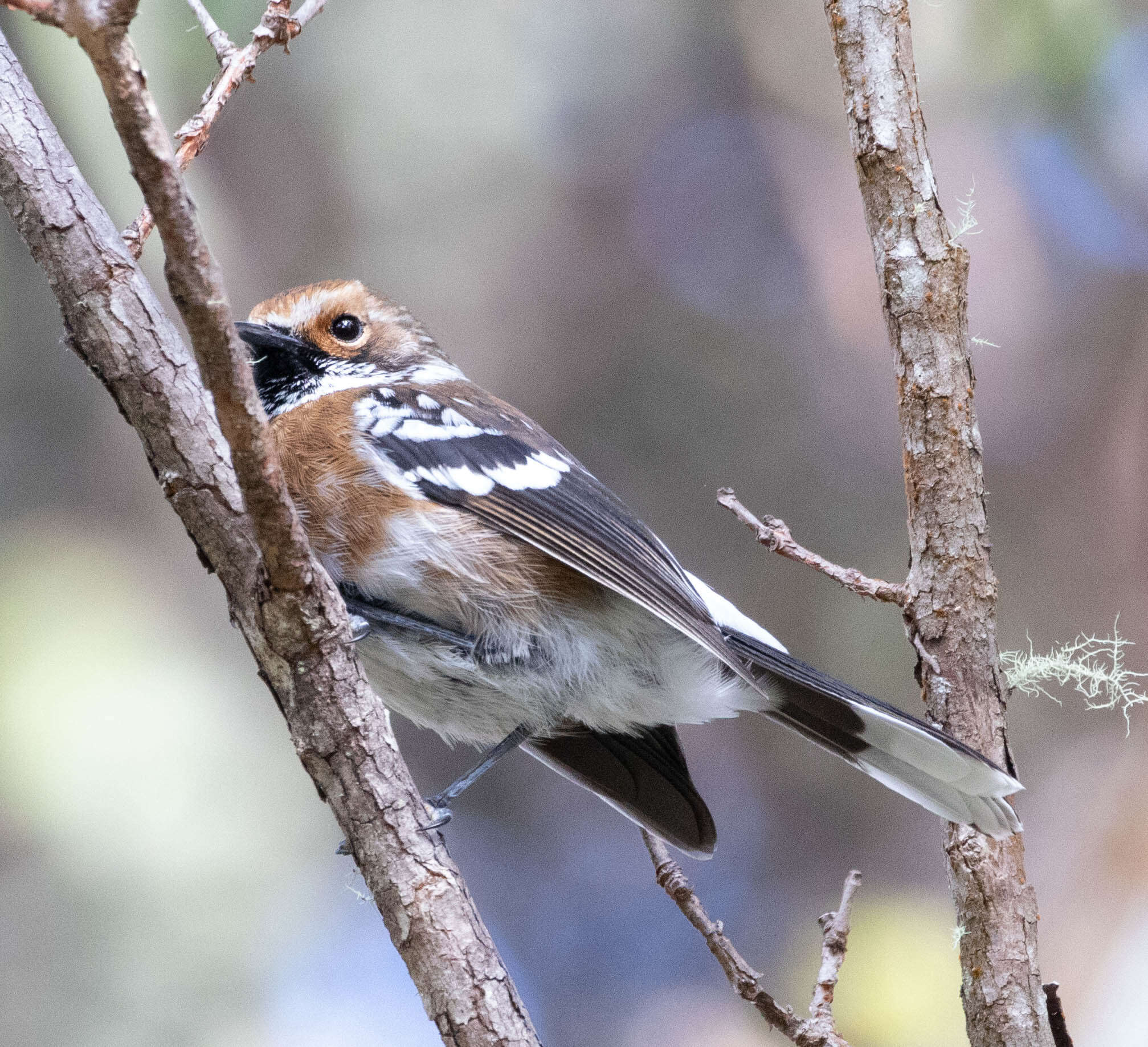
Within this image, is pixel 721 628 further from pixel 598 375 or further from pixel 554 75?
pixel 554 75

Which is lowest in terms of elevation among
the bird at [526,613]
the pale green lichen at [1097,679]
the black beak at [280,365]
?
the bird at [526,613]

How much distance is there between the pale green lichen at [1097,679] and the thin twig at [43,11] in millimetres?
1471

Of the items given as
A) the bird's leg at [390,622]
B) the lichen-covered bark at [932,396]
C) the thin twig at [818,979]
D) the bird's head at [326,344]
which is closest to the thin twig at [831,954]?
the thin twig at [818,979]


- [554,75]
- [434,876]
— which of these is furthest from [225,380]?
[554,75]

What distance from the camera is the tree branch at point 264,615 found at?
103 centimetres

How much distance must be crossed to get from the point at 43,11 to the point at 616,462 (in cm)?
140

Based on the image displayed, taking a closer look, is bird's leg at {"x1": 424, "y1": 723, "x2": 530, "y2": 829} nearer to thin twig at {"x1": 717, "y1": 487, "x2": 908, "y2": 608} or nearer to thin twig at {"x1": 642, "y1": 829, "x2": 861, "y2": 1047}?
thin twig at {"x1": 642, "y1": 829, "x2": 861, "y2": 1047}

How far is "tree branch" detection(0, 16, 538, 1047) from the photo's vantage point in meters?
1.03

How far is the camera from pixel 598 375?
202 centimetres

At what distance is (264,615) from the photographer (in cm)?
99

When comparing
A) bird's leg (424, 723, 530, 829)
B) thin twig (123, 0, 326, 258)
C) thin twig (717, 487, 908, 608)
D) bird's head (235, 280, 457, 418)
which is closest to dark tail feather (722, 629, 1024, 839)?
thin twig (717, 487, 908, 608)

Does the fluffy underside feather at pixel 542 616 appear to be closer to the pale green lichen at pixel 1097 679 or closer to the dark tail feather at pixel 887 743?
the dark tail feather at pixel 887 743

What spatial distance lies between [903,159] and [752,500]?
2.70 feet

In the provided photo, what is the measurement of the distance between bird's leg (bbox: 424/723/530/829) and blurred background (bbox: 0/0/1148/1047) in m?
0.52
